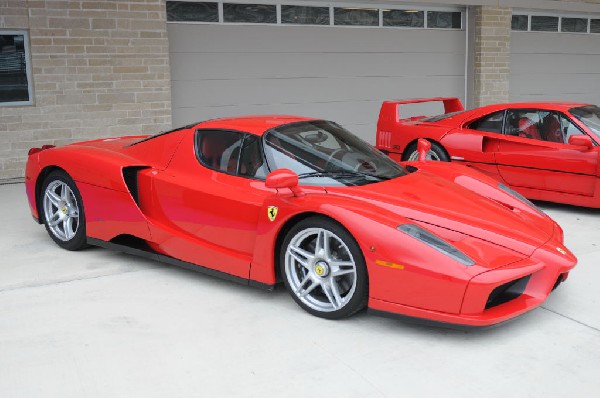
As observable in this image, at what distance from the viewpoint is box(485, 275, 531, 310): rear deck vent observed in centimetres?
367

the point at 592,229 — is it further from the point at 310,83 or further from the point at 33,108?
the point at 33,108

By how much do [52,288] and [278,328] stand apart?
1704 millimetres

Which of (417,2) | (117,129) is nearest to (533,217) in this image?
(117,129)

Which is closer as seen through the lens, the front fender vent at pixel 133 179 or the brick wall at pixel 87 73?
the front fender vent at pixel 133 179

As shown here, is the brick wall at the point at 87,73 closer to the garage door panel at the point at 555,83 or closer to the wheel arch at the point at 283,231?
the wheel arch at the point at 283,231

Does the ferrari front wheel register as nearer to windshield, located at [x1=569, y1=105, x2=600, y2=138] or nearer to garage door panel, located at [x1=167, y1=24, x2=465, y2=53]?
windshield, located at [x1=569, y1=105, x2=600, y2=138]

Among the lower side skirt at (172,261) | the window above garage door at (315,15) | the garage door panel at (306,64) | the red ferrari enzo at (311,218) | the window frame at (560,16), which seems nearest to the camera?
the red ferrari enzo at (311,218)

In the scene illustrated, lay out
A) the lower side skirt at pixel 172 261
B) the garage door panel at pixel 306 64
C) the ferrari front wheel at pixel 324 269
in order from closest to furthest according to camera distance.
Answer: the ferrari front wheel at pixel 324 269
the lower side skirt at pixel 172 261
the garage door panel at pixel 306 64

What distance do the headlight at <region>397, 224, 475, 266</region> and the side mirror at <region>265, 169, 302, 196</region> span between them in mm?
687

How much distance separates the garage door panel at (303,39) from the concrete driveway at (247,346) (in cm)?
592

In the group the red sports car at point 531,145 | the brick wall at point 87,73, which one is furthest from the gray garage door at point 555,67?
the brick wall at point 87,73

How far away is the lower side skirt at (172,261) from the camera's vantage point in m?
4.29

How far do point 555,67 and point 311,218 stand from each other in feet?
38.5

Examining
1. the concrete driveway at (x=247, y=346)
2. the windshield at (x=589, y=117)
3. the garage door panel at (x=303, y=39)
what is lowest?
the concrete driveway at (x=247, y=346)
